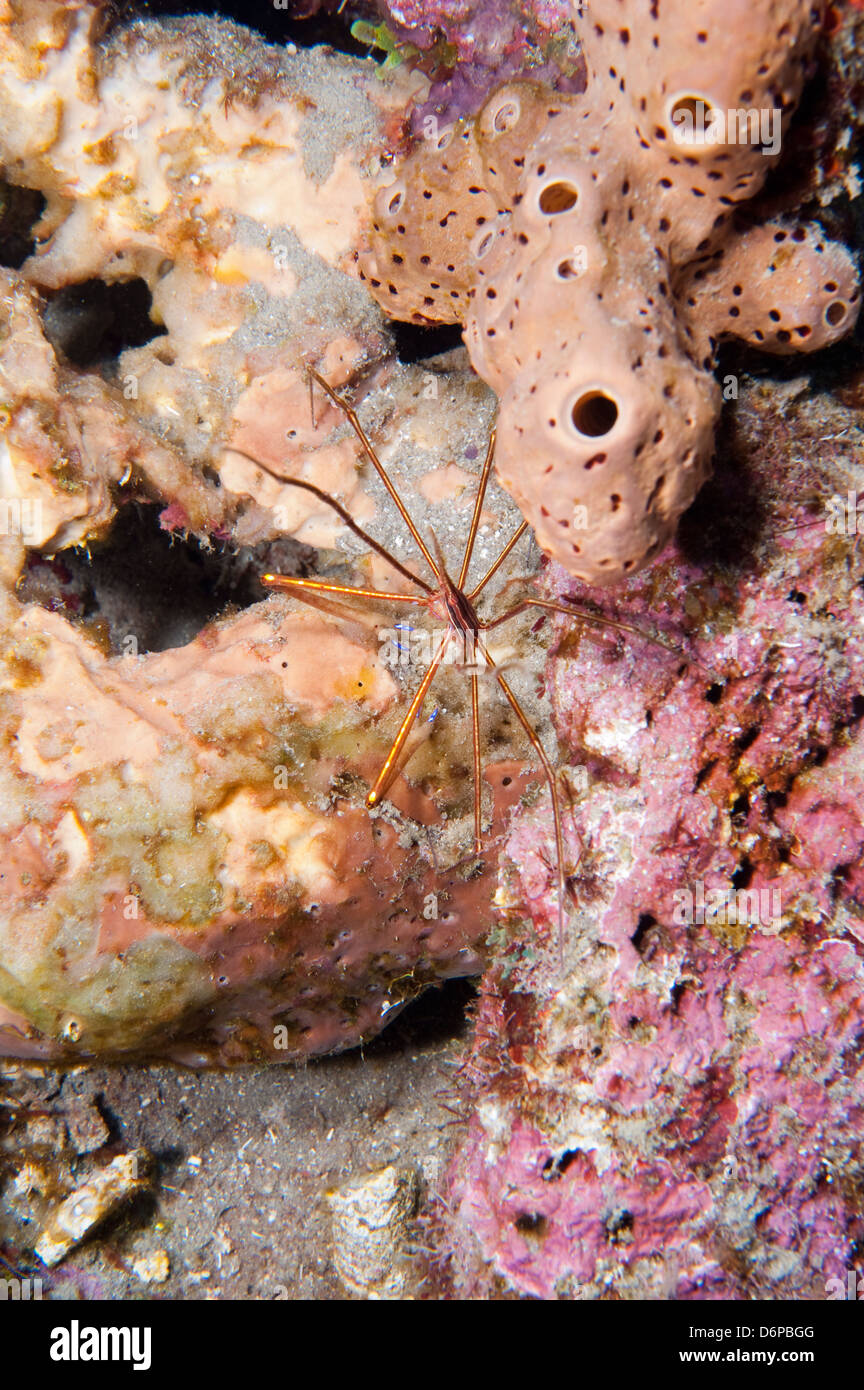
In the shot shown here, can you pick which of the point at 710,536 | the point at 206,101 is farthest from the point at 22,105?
the point at 710,536

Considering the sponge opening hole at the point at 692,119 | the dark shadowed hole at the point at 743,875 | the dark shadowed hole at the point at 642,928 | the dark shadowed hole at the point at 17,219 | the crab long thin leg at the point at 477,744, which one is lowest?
the dark shadowed hole at the point at 642,928

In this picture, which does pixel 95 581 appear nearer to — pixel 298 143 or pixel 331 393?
pixel 331 393

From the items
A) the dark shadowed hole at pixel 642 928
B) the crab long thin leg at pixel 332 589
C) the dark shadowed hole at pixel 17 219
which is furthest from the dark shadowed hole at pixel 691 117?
the dark shadowed hole at pixel 17 219

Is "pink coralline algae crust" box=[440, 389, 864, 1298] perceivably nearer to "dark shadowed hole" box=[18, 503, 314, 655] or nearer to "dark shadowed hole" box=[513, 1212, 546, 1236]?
"dark shadowed hole" box=[513, 1212, 546, 1236]

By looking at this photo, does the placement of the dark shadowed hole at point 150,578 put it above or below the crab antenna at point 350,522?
above

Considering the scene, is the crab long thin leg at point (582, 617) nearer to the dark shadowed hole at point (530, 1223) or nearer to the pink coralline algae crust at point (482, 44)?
the pink coralline algae crust at point (482, 44)

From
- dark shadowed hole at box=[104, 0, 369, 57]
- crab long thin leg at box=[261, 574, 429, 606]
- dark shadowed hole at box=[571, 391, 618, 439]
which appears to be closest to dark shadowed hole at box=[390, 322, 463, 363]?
crab long thin leg at box=[261, 574, 429, 606]
